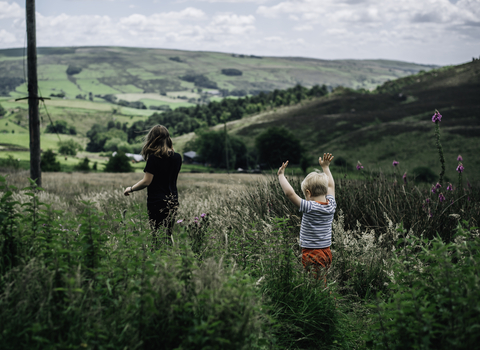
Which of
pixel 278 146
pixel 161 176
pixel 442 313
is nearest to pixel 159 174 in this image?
pixel 161 176

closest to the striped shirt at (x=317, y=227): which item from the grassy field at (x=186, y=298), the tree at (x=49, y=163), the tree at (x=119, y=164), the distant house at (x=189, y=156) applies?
the grassy field at (x=186, y=298)

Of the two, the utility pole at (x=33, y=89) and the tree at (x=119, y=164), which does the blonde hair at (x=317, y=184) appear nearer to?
the utility pole at (x=33, y=89)

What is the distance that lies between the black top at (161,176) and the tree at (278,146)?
213ft

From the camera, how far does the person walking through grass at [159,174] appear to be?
462 cm

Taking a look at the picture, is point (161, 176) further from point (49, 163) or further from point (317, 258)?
point (49, 163)

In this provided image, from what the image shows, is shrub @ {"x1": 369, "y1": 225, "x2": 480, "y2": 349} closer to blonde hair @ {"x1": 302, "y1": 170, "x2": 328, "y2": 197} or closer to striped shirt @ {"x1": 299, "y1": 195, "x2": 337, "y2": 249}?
striped shirt @ {"x1": 299, "y1": 195, "x2": 337, "y2": 249}

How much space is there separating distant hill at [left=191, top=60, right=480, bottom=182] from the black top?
3033 centimetres

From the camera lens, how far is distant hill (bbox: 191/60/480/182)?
54.2 meters

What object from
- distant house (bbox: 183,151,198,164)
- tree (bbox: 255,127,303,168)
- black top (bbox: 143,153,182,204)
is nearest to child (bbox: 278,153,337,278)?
black top (bbox: 143,153,182,204)

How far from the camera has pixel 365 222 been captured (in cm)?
612

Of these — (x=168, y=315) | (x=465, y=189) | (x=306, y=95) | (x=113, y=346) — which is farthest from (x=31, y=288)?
(x=306, y=95)

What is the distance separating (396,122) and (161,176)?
8015 cm

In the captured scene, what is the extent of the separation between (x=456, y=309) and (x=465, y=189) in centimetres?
560

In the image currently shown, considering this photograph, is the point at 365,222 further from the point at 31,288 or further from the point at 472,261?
the point at 31,288
